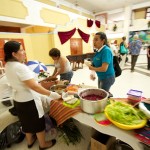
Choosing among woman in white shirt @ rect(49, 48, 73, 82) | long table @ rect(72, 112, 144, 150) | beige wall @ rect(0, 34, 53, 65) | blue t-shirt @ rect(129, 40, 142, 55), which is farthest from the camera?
beige wall @ rect(0, 34, 53, 65)

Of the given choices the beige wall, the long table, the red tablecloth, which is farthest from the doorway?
the long table

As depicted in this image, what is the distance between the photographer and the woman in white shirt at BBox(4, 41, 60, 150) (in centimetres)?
107

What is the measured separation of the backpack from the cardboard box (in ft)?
3.29

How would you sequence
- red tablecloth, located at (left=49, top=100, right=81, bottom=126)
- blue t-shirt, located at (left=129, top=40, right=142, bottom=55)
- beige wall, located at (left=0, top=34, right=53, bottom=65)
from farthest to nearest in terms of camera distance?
beige wall, located at (left=0, top=34, right=53, bottom=65) → blue t-shirt, located at (left=129, top=40, right=142, bottom=55) → red tablecloth, located at (left=49, top=100, right=81, bottom=126)

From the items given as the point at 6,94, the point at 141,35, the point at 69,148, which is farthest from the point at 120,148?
the point at 141,35

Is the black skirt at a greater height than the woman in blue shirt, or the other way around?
the woman in blue shirt

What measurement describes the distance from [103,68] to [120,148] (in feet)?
2.97

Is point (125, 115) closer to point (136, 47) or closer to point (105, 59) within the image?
point (105, 59)

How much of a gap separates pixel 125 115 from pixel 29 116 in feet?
3.07

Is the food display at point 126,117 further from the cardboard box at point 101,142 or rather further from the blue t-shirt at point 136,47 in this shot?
the blue t-shirt at point 136,47

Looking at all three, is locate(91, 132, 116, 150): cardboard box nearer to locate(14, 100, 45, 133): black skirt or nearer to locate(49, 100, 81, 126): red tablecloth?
locate(49, 100, 81, 126): red tablecloth

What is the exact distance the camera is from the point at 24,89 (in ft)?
3.85

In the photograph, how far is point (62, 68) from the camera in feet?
6.93

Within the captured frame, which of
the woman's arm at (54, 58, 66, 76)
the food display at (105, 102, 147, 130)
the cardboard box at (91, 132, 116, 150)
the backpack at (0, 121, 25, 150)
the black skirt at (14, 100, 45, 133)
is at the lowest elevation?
the backpack at (0, 121, 25, 150)
